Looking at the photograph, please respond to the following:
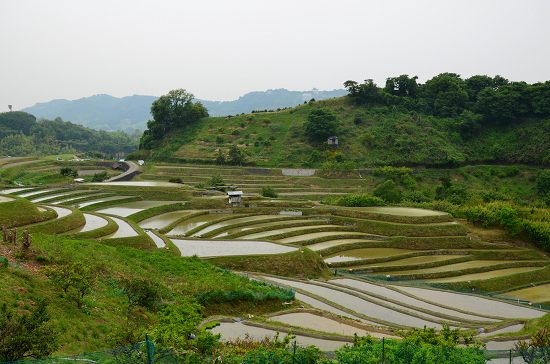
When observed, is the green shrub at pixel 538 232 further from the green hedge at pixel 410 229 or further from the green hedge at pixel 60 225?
the green hedge at pixel 60 225

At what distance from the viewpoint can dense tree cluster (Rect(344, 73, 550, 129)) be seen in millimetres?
58562

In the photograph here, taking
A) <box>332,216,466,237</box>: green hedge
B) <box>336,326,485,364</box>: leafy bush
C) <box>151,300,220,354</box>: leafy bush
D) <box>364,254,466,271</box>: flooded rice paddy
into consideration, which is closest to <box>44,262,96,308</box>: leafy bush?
<box>151,300,220,354</box>: leafy bush

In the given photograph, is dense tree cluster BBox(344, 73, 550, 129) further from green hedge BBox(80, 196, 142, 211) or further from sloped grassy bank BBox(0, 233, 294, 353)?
sloped grassy bank BBox(0, 233, 294, 353)

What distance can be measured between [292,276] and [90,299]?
466 inches

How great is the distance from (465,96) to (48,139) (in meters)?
80.4

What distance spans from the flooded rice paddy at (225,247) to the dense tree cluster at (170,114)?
4457 centimetres

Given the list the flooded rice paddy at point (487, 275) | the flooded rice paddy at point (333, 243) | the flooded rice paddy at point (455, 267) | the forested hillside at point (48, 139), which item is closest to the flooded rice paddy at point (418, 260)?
the flooded rice paddy at point (455, 267)

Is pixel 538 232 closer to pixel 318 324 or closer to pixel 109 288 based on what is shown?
pixel 318 324

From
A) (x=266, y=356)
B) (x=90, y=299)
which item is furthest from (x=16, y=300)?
(x=266, y=356)

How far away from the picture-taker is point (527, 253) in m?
28.0

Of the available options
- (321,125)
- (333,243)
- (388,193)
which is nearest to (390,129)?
(321,125)

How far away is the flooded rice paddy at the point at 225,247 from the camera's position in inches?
904

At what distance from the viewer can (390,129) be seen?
60.5 m

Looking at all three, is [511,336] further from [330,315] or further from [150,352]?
[150,352]
